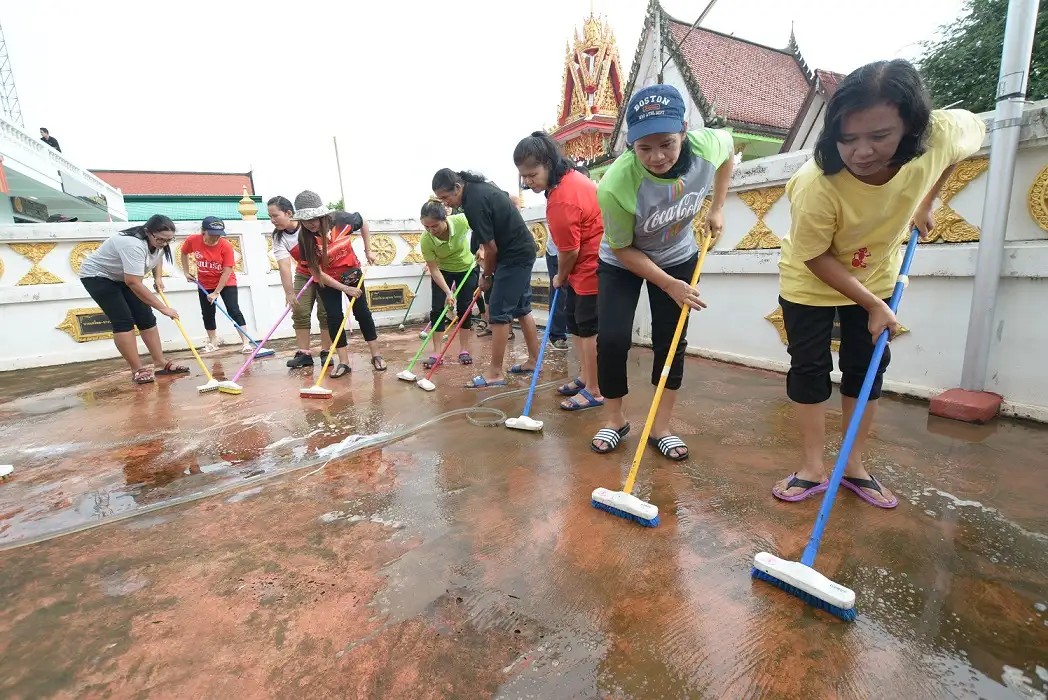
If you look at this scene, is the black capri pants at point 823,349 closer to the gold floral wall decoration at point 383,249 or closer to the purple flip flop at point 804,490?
the purple flip flop at point 804,490

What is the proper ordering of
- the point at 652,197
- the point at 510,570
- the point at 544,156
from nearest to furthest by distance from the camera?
1. the point at 510,570
2. the point at 652,197
3. the point at 544,156

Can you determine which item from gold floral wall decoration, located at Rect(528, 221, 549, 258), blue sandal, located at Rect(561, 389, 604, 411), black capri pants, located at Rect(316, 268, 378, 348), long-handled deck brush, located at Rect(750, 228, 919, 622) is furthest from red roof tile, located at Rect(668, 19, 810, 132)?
long-handled deck brush, located at Rect(750, 228, 919, 622)

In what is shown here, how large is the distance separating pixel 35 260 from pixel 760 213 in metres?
7.69

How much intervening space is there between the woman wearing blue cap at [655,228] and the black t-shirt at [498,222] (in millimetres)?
1268

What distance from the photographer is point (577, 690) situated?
1176 mm

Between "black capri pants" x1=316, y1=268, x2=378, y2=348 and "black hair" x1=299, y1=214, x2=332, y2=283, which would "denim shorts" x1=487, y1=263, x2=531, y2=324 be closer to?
"black capri pants" x1=316, y1=268, x2=378, y2=348

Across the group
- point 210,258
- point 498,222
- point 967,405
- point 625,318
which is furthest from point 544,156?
point 210,258

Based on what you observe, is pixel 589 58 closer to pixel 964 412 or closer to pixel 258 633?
pixel 964 412

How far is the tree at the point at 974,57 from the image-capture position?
1017 centimetres

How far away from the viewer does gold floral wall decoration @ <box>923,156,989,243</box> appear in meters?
2.77

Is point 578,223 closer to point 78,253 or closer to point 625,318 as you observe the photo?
point 625,318

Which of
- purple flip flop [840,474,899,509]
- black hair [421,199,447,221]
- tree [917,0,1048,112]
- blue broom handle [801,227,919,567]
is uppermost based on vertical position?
tree [917,0,1048,112]

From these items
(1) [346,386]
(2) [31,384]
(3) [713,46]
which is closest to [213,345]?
(2) [31,384]

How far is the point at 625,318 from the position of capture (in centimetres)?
235
